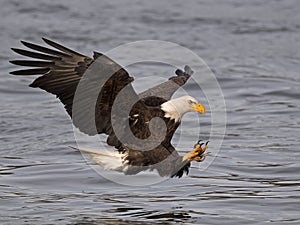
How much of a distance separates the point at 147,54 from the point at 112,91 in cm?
776

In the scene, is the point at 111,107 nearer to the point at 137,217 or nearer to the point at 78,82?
the point at 78,82

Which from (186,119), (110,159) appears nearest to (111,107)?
(110,159)

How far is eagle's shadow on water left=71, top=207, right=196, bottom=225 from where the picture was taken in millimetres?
7152

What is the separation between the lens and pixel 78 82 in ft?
23.7

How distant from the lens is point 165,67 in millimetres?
14188

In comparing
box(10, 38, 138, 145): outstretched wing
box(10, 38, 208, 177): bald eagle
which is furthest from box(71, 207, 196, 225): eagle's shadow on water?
box(10, 38, 138, 145): outstretched wing

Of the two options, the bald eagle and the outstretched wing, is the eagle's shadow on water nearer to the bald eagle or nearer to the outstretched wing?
the bald eagle

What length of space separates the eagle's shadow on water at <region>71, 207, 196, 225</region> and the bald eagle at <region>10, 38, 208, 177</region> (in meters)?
0.32

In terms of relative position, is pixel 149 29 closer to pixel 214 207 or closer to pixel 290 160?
pixel 290 160

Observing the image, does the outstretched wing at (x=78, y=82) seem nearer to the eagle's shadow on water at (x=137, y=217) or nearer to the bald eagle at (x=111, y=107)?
the bald eagle at (x=111, y=107)

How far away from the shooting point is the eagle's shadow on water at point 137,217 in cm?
715


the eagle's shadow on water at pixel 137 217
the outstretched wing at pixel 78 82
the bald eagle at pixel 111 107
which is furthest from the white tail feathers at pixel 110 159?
the eagle's shadow on water at pixel 137 217

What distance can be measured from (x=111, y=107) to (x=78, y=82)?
33 centimetres

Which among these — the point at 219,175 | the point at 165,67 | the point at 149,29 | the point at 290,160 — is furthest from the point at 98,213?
the point at 149,29
